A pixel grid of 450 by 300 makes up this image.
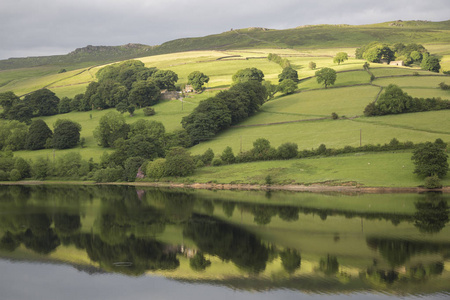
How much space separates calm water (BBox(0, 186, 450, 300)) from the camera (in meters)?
30.9

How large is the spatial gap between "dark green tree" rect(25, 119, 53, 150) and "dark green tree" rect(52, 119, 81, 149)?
3.99 metres

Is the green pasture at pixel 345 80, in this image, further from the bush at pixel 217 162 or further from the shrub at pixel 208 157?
the bush at pixel 217 162

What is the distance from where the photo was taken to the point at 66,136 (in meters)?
117

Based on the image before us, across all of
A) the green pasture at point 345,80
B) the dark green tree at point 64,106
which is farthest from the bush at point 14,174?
the green pasture at point 345,80

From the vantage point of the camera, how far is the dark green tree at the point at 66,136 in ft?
382

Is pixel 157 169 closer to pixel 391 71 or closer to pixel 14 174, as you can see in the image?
pixel 14 174

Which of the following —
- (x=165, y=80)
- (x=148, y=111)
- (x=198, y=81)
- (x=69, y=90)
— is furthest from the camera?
(x=69, y=90)

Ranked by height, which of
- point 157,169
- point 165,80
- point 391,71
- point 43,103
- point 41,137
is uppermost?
point 165,80

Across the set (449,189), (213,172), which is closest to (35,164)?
(213,172)

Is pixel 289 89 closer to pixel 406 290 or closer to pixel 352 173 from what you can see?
pixel 352 173

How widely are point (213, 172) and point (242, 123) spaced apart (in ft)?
109

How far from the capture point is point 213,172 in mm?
87812

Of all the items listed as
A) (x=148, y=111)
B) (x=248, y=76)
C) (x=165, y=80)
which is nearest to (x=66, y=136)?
(x=148, y=111)

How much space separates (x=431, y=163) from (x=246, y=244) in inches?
1594
